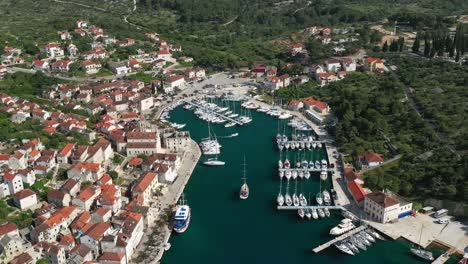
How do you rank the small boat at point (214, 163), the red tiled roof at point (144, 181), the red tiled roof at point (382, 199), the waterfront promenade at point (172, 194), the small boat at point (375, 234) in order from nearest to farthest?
the waterfront promenade at point (172, 194)
the small boat at point (375, 234)
the red tiled roof at point (382, 199)
the red tiled roof at point (144, 181)
the small boat at point (214, 163)

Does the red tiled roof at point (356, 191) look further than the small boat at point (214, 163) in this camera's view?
No

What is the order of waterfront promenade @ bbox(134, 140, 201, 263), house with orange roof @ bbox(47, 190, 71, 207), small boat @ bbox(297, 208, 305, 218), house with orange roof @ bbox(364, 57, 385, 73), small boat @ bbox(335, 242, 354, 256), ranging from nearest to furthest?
waterfront promenade @ bbox(134, 140, 201, 263) < small boat @ bbox(335, 242, 354, 256) < house with orange roof @ bbox(47, 190, 71, 207) < small boat @ bbox(297, 208, 305, 218) < house with orange roof @ bbox(364, 57, 385, 73)

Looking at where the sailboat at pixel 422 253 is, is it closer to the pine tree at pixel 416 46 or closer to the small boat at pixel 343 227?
the small boat at pixel 343 227

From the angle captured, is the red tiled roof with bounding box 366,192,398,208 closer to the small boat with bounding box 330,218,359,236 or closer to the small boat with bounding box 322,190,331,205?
the small boat with bounding box 330,218,359,236

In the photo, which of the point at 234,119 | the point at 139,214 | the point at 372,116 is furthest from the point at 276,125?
the point at 139,214

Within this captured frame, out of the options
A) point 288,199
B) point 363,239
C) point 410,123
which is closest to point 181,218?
point 288,199

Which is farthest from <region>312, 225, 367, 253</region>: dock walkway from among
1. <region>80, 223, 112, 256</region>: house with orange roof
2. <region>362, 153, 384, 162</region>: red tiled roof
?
<region>80, 223, 112, 256</region>: house with orange roof

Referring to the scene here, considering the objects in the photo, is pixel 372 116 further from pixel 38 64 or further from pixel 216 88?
pixel 38 64

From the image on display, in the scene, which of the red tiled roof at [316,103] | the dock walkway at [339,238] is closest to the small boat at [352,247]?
the dock walkway at [339,238]
